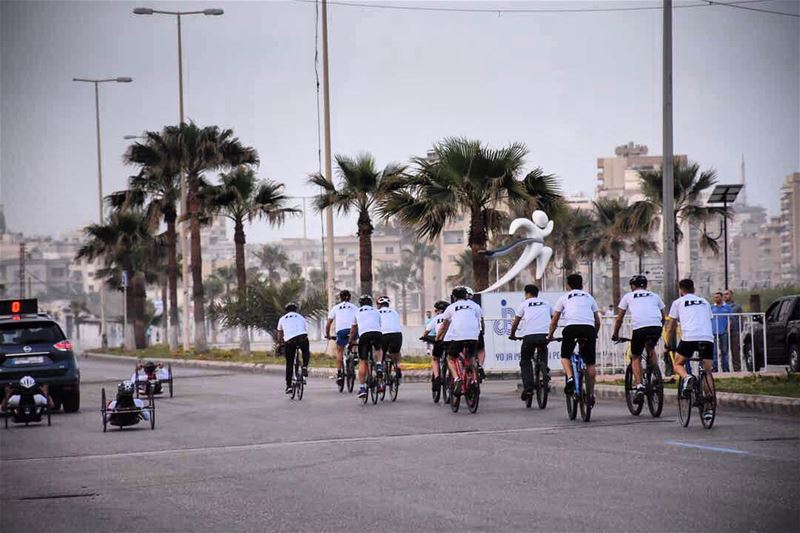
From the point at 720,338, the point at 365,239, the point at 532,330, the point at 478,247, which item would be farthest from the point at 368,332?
the point at 365,239

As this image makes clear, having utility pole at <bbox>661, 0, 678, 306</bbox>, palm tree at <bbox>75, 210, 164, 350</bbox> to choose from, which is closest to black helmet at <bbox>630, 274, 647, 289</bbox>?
utility pole at <bbox>661, 0, 678, 306</bbox>

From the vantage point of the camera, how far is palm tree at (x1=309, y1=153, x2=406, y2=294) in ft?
130

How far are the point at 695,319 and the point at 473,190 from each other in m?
19.7

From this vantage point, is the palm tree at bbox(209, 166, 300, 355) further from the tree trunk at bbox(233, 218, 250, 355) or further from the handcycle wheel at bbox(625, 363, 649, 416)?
the handcycle wheel at bbox(625, 363, 649, 416)

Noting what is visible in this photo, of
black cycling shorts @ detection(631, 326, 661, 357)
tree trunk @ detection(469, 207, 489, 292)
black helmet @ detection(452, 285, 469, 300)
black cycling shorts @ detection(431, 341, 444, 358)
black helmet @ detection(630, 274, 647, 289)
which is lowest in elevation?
black cycling shorts @ detection(431, 341, 444, 358)

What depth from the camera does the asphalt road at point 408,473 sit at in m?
8.98

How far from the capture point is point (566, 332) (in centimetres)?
1697

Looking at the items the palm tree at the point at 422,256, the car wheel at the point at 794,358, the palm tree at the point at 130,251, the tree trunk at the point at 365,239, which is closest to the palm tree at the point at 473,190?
the tree trunk at the point at 365,239

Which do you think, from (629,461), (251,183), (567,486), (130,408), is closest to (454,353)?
(130,408)

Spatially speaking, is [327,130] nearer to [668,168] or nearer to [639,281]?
[668,168]

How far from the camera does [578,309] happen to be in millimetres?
17031

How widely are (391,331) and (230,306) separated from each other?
3177cm

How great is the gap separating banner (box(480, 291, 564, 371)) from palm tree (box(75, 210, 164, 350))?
38.0 meters

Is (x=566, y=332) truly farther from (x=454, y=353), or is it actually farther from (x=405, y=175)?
(x=405, y=175)
